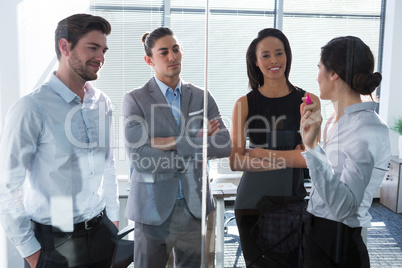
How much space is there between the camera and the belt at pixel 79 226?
1.04 m

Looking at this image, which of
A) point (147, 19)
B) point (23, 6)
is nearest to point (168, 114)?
point (147, 19)

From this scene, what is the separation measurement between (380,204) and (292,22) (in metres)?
0.64

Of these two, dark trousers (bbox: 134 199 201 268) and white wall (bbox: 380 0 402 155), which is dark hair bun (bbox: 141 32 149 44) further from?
white wall (bbox: 380 0 402 155)

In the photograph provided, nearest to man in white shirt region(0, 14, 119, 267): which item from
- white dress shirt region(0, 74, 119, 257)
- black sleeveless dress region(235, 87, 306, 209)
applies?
white dress shirt region(0, 74, 119, 257)

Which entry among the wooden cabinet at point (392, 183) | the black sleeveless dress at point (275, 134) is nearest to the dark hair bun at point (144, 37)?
the black sleeveless dress at point (275, 134)

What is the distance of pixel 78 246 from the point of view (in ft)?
3.54

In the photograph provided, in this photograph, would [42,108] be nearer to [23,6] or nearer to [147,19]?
→ [23,6]

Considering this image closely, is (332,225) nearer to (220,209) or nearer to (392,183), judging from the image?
(392,183)

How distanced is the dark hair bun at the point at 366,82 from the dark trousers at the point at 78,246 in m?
0.89

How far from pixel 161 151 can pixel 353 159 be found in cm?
60

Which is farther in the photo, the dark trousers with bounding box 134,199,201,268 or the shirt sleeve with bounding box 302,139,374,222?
the dark trousers with bounding box 134,199,201,268

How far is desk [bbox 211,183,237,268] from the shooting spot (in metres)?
1.12

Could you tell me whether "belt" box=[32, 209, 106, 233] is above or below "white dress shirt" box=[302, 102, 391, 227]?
below

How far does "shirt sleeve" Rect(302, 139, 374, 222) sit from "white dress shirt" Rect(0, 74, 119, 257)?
0.64 m
